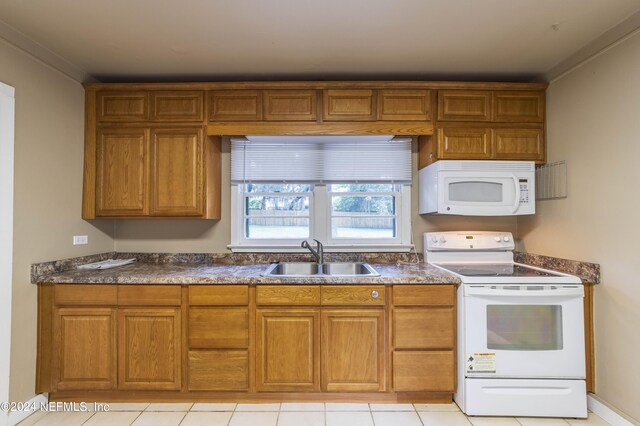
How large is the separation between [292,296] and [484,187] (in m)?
1.68

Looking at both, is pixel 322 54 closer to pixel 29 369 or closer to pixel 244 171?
pixel 244 171

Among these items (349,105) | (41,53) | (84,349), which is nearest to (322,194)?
(349,105)

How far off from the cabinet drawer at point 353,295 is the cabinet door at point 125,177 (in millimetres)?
1582

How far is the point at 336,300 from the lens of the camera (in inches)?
87.8

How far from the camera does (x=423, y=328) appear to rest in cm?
223

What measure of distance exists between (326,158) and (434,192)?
96 cm

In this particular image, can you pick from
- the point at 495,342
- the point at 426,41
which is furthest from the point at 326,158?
the point at 495,342

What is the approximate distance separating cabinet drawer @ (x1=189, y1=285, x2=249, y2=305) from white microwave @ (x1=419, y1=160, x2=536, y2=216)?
5.15ft

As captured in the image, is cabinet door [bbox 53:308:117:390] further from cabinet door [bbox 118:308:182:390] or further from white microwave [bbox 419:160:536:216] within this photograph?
white microwave [bbox 419:160:536:216]

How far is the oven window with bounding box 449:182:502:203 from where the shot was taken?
256 centimetres

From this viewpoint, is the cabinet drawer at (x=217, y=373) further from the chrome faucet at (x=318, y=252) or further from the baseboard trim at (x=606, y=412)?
the baseboard trim at (x=606, y=412)

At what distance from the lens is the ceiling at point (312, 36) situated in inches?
72.1

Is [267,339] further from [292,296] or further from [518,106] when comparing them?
[518,106]

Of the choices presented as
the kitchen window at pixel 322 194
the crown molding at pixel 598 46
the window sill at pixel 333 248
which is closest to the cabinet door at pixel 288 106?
the kitchen window at pixel 322 194
